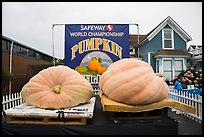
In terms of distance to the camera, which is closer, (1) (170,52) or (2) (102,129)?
(2) (102,129)

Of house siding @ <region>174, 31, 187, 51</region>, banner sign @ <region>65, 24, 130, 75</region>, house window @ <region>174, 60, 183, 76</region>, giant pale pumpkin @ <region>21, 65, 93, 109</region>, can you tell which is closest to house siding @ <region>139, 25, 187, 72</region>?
house siding @ <region>174, 31, 187, 51</region>

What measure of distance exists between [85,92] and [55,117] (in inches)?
24.1

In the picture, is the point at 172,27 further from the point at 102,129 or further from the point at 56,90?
the point at 102,129

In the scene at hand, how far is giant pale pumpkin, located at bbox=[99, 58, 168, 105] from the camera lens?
1.92 meters

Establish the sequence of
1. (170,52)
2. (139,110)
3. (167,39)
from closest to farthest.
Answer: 1. (139,110)
2. (170,52)
3. (167,39)

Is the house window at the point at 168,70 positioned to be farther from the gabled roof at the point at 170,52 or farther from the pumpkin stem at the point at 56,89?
the pumpkin stem at the point at 56,89

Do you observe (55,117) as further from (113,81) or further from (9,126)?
(113,81)

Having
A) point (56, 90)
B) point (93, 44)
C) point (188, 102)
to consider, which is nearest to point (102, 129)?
point (56, 90)

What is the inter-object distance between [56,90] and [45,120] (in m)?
0.46

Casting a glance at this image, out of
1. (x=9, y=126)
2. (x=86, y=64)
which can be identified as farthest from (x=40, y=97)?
(x=86, y=64)

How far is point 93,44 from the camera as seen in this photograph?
544 cm

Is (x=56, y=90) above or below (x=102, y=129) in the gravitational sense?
above

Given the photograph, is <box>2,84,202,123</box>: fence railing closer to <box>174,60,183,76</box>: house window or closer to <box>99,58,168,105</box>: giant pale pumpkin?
<box>99,58,168,105</box>: giant pale pumpkin

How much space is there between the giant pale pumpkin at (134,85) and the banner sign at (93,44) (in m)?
3.29
